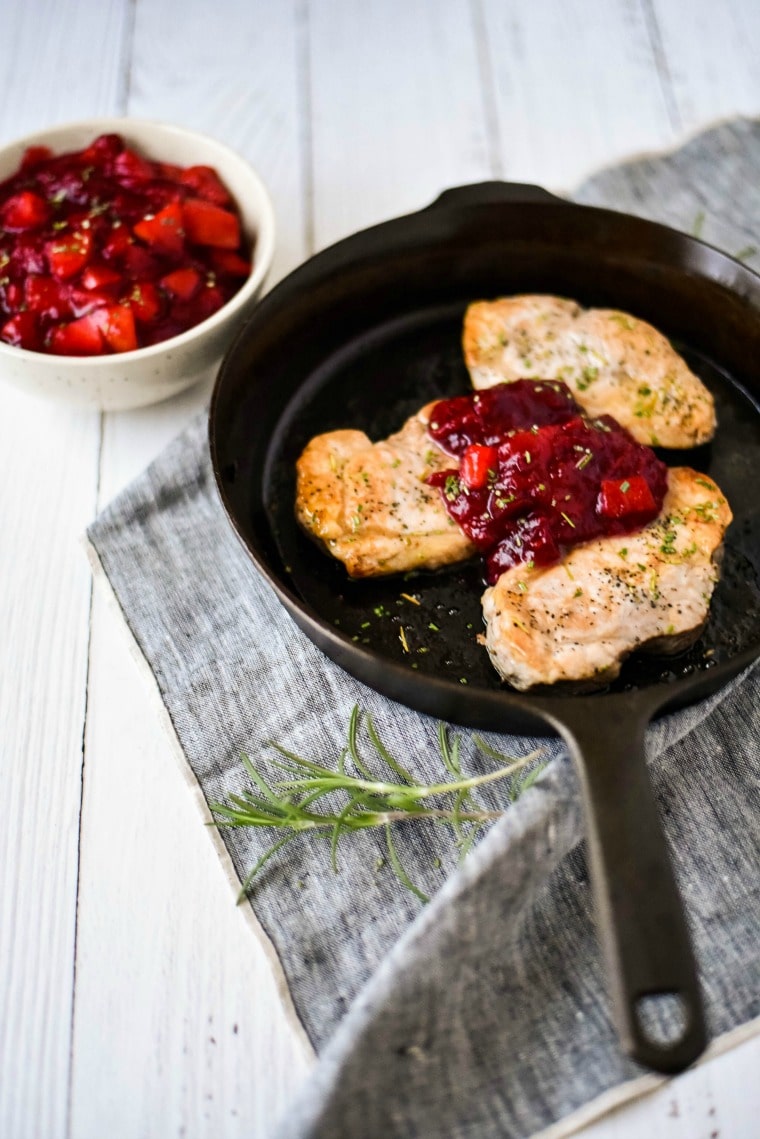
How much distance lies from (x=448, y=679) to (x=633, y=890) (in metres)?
0.87

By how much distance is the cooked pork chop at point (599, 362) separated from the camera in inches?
134

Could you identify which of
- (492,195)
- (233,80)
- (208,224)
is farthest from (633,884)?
A: (233,80)

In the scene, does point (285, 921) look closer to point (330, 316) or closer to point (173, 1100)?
point (173, 1100)

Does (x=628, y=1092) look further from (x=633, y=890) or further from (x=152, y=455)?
(x=152, y=455)

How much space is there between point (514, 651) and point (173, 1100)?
1418 mm

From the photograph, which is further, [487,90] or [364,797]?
[487,90]

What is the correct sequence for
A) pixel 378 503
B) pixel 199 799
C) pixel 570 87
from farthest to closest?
pixel 570 87 → pixel 378 503 → pixel 199 799

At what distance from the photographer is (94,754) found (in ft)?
9.88

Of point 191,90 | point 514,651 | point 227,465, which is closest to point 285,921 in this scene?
point 514,651

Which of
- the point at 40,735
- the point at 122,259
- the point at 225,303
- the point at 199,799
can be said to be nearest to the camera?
the point at 199,799

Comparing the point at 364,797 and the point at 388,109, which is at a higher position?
the point at 388,109

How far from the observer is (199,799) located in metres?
2.83

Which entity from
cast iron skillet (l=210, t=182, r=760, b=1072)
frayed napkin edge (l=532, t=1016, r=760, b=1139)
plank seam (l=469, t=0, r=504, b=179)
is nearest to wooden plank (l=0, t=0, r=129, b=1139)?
cast iron skillet (l=210, t=182, r=760, b=1072)

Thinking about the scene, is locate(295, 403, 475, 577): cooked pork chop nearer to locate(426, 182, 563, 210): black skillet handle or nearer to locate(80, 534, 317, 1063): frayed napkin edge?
locate(80, 534, 317, 1063): frayed napkin edge
